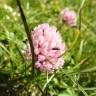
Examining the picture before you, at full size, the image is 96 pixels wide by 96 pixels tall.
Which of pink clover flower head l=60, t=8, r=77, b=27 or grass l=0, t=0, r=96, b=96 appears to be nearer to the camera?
grass l=0, t=0, r=96, b=96

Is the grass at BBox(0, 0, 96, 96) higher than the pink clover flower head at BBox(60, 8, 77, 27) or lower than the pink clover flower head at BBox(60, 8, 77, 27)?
lower

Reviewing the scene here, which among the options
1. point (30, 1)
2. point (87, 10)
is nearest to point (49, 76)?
point (30, 1)

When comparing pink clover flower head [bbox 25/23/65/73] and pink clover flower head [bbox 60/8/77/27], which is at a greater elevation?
pink clover flower head [bbox 60/8/77/27]

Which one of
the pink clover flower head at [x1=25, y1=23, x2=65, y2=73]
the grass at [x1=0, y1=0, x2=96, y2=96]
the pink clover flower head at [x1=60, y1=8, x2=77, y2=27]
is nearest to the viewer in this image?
the pink clover flower head at [x1=25, y1=23, x2=65, y2=73]

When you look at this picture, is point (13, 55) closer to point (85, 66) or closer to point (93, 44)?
point (85, 66)

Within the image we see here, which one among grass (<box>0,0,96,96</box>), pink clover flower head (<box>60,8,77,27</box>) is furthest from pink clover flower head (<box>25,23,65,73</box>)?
pink clover flower head (<box>60,8,77,27</box>)

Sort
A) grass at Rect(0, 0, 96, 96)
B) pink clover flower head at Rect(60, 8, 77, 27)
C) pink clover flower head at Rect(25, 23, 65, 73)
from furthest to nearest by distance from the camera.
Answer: pink clover flower head at Rect(60, 8, 77, 27), grass at Rect(0, 0, 96, 96), pink clover flower head at Rect(25, 23, 65, 73)

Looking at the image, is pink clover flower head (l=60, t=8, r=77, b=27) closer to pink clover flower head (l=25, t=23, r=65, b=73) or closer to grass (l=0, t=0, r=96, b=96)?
grass (l=0, t=0, r=96, b=96)

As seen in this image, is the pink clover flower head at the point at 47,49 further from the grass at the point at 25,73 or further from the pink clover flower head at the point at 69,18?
the pink clover flower head at the point at 69,18

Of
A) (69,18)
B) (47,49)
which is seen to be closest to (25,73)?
(47,49)
